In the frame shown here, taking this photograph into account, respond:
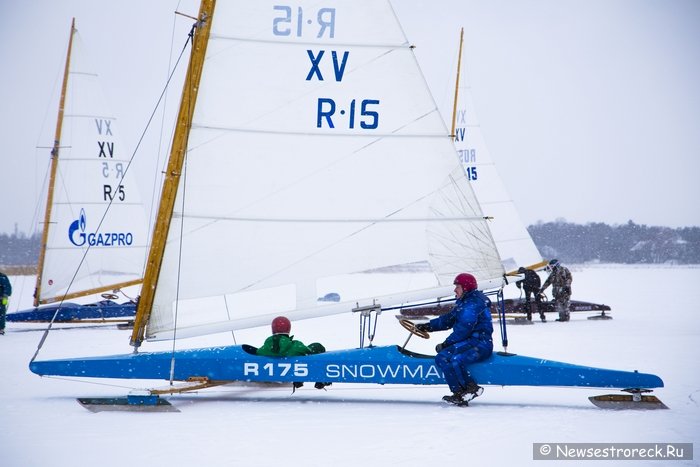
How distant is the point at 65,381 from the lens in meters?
8.88

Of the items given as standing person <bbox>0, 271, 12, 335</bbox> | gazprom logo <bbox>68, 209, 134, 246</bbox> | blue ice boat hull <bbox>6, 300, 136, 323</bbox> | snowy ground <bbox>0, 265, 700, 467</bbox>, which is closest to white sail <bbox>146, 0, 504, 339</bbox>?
snowy ground <bbox>0, 265, 700, 467</bbox>

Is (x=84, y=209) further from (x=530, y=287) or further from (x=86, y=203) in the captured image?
(x=530, y=287)

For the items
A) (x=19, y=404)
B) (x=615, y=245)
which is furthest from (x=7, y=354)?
(x=615, y=245)

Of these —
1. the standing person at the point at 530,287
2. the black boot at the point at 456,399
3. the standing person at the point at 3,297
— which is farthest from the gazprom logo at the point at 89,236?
the black boot at the point at 456,399

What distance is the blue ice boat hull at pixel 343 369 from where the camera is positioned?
23.1 ft

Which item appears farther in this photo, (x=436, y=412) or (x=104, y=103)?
(x=104, y=103)

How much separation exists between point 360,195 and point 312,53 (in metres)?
1.41

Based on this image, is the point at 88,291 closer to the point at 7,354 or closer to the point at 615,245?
the point at 7,354

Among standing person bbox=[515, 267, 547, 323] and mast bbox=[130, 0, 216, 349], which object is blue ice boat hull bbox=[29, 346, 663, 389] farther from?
standing person bbox=[515, 267, 547, 323]

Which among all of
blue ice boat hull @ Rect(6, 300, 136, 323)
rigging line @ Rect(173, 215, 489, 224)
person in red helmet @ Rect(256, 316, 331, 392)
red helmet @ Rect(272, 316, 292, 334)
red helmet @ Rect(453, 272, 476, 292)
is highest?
rigging line @ Rect(173, 215, 489, 224)

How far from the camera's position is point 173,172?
295 inches

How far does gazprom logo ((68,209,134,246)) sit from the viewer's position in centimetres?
1700

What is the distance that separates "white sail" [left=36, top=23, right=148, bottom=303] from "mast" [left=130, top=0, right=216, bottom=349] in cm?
954

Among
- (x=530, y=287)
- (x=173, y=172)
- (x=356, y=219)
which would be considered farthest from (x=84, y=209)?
(x=356, y=219)
